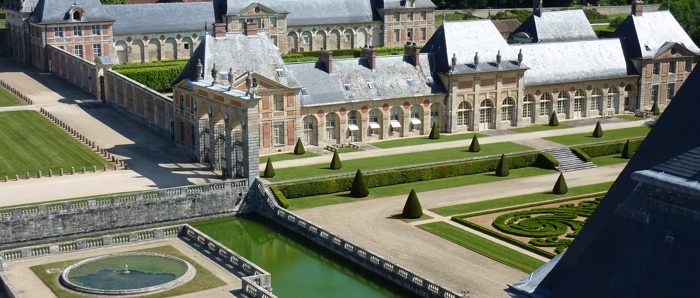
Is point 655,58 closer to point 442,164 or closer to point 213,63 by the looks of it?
point 442,164

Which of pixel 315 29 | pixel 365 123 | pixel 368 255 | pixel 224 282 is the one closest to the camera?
pixel 224 282

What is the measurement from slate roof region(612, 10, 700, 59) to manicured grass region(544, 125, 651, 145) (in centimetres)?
698

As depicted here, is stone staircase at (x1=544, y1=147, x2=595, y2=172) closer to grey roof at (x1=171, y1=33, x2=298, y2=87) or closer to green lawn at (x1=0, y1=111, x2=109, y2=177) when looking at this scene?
grey roof at (x1=171, y1=33, x2=298, y2=87)

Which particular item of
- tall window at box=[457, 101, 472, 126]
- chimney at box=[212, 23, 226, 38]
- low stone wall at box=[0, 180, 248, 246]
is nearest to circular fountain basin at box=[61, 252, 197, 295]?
low stone wall at box=[0, 180, 248, 246]

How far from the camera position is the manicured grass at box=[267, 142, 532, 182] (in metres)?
52.8

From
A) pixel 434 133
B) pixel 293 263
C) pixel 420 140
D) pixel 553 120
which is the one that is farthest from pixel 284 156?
pixel 553 120

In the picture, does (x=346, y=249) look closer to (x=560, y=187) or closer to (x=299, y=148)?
(x=560, y=187)

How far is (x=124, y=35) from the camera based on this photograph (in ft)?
283

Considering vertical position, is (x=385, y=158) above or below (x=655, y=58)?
below

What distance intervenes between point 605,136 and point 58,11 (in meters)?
42.4

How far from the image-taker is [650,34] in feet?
233

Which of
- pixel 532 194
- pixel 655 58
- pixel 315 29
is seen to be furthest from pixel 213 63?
pixel 315 29

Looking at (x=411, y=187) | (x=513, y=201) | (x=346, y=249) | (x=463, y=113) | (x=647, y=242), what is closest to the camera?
(x=647, y=242)

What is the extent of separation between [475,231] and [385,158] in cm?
1290
